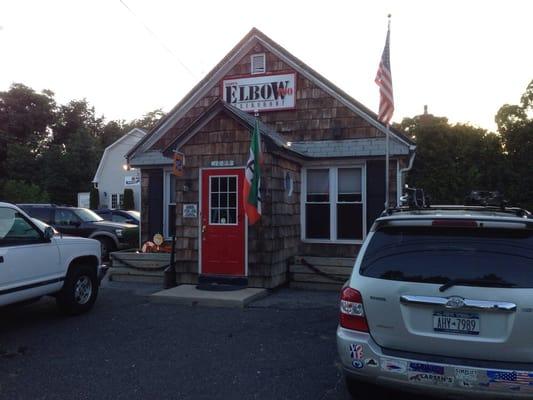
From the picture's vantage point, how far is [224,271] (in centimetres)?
953

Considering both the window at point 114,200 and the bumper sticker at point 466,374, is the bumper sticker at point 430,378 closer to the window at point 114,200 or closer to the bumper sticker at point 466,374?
the bumper sticker at point 466,374

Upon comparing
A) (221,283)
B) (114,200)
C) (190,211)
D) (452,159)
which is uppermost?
(452,159)

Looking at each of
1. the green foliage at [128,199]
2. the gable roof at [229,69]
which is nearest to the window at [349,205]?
the gable roof at [229,69]

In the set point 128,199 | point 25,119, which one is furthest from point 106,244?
point 25,119

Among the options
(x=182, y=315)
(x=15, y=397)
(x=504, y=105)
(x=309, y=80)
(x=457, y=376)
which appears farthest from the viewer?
(x=504, y=105)

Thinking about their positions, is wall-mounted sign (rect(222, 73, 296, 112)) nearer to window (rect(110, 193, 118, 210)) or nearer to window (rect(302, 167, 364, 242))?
window (rect(302, 167, 364, 242))

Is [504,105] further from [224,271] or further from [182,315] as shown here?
[182,315]

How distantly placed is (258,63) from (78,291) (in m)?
7.24

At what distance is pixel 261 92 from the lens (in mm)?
12062

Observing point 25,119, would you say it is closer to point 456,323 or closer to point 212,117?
point 212,117

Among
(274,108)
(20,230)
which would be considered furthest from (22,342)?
(274,108)

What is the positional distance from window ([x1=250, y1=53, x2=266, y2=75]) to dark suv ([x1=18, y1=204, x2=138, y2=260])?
21.2ft

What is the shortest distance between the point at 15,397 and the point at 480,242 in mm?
4270

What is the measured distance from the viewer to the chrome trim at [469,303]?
3.26 m
